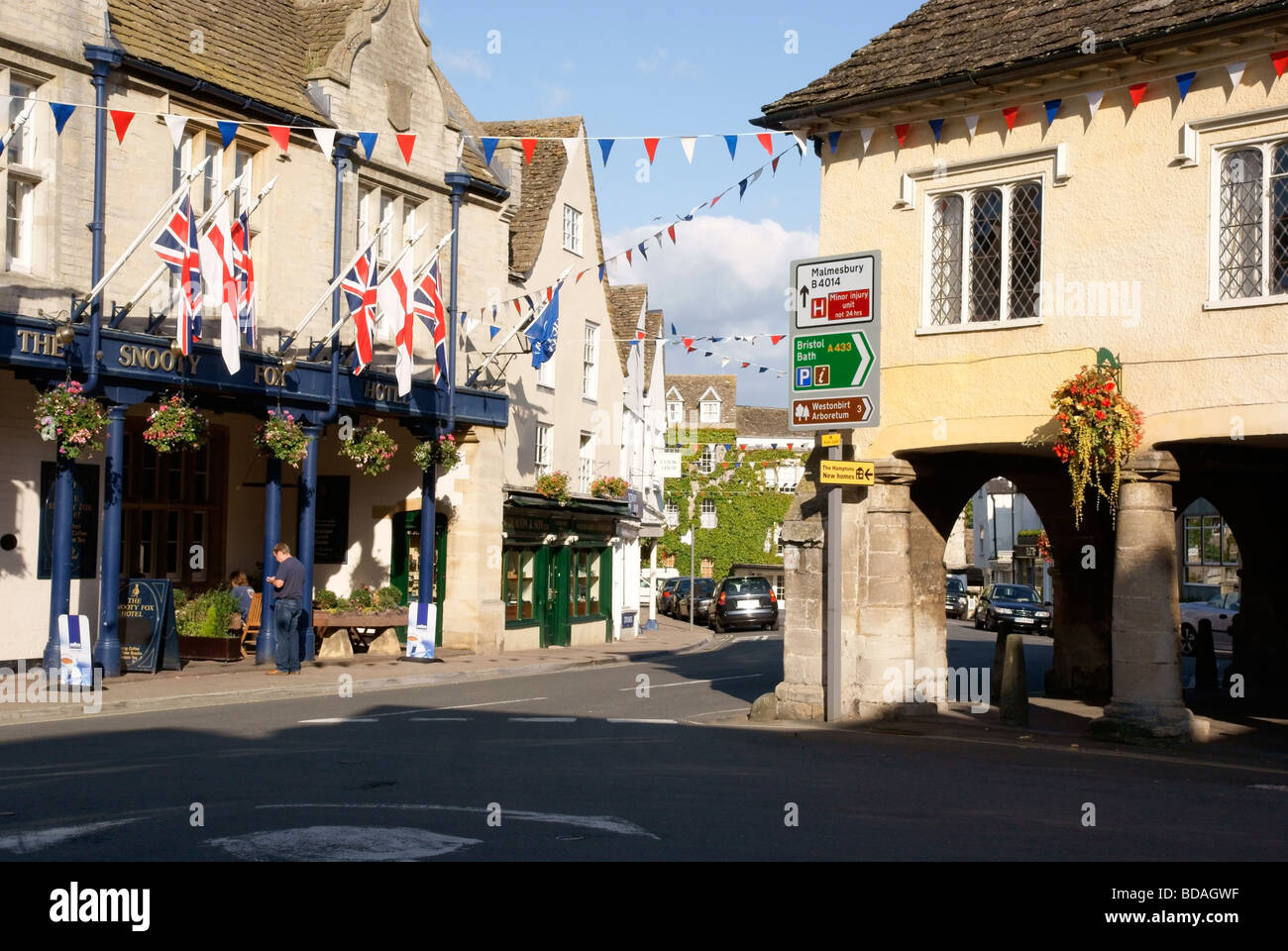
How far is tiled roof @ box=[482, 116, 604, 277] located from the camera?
102ft

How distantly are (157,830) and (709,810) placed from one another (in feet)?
11.3

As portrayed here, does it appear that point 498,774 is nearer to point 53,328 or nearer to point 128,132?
point 53,328

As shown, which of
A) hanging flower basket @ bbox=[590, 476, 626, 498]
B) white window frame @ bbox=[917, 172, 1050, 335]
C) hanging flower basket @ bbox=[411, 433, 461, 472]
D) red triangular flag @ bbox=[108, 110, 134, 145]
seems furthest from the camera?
hanging flower basket @ bbox=[590, 476, 626, 498]

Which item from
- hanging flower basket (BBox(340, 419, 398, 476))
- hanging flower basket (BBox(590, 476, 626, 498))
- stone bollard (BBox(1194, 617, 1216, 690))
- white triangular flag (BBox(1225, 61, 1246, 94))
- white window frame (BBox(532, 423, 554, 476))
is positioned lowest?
stone bollard (BBox(1194, 617, 1216, 690))

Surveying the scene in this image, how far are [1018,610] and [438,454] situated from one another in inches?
894

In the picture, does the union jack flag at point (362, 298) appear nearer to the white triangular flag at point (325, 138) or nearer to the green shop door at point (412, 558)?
the white triangular flag at point (325, 138)

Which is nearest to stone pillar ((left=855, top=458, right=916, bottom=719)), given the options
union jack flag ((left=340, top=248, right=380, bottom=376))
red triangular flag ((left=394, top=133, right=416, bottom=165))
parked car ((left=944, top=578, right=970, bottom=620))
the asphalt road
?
the asphalt road

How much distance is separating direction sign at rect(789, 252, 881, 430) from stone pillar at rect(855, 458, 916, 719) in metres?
0.87

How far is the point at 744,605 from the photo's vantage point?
4312 centimetres

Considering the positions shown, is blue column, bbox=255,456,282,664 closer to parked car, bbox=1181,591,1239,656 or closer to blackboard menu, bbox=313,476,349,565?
blackboard menu, bbox=313,476,349,565

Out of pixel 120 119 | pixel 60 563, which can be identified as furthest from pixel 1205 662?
pixel 120 119

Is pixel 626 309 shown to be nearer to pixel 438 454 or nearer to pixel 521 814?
pixel 438 454

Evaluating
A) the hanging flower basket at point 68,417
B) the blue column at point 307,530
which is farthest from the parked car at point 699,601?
the hanging flower basket at point 68,417
